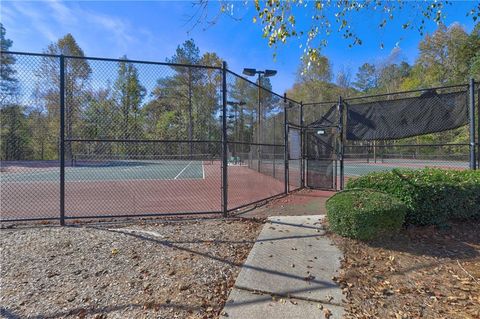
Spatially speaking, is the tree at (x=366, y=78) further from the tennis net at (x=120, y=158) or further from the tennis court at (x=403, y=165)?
the tennis net at (x=120, y=158)

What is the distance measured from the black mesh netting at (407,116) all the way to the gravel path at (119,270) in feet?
16.5

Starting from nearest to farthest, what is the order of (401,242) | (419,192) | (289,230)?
(401,242) < (419,192) < (289,230)

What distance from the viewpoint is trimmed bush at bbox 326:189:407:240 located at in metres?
3.95

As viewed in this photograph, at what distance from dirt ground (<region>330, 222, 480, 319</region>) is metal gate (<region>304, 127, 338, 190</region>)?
4.45 meters

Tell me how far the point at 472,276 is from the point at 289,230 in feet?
7.95

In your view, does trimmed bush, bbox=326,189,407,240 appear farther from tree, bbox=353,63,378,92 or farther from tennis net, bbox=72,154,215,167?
tree, bbox=353,63,378,92

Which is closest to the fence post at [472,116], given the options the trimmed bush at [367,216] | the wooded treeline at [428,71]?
the trimmed bush at [367,216]

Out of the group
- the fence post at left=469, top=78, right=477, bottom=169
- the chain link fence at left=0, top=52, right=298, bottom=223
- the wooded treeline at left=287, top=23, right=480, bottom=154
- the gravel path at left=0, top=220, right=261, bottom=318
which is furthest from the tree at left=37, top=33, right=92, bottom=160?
the wooded treeline at left=287, top=23, right=480, bottom=154

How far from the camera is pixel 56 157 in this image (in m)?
5.61

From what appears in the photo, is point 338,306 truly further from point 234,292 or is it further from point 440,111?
point 440,111

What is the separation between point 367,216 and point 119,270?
3.31m

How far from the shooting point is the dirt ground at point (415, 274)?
2625mm

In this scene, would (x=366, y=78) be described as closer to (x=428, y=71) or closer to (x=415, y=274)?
(x=428, y=71)

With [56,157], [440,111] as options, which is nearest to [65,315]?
[56,157]
